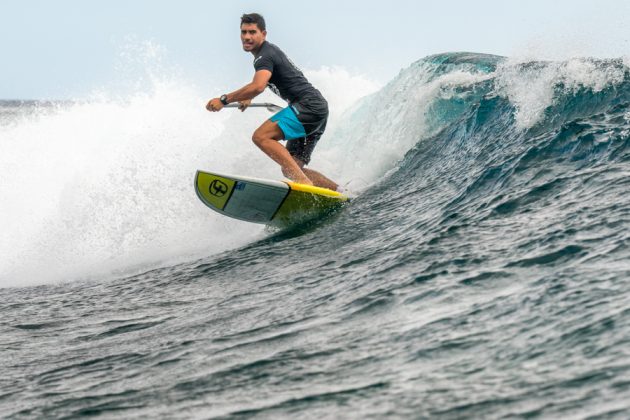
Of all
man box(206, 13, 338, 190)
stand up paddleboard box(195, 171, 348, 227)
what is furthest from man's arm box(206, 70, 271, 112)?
stand up paddleboard box(195, 171, 348, 227)

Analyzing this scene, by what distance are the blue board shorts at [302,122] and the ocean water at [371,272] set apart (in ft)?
3.00

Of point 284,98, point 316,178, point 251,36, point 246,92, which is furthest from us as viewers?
point 316,178

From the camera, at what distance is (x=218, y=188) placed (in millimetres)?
8508

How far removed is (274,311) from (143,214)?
19.2ft

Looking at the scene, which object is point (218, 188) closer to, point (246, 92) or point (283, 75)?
point (246, 92)

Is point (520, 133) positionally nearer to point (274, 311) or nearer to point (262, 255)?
point (262, 255)

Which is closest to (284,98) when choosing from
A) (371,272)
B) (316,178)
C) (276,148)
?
(276,148)

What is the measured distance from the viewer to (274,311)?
541 cm

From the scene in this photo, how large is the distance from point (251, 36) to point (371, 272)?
3529 millimetres

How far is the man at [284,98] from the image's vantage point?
8250mm

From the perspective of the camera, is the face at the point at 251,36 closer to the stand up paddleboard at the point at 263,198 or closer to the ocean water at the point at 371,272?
the stand up paddleboard at the point at 263,198

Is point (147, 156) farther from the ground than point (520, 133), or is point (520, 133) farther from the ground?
point (147, 156)

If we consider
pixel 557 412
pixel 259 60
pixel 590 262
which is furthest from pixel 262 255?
pixel 557 412

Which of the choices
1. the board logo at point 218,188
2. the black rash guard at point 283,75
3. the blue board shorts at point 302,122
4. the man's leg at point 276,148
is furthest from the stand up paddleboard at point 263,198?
the black rash guard at point 283,75
